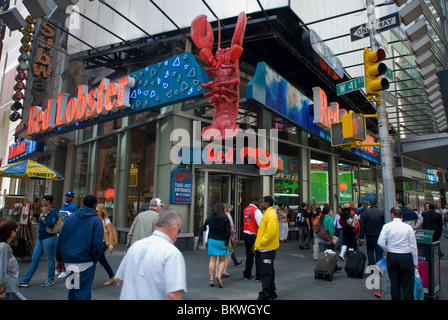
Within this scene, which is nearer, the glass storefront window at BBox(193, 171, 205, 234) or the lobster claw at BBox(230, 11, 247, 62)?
the lobster claw at BBox(230, 11, 247, 62)

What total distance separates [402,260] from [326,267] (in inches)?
99.8

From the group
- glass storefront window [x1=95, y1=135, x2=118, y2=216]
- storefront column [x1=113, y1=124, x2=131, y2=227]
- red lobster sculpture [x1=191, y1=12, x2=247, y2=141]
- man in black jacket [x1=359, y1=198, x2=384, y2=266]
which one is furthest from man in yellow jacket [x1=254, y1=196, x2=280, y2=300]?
glass storefront window [x1=95, y1=135, x2=118, y2=216]

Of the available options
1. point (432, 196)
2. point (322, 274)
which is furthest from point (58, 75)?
point (432, 196)

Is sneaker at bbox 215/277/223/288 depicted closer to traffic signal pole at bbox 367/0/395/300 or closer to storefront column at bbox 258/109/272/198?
traffic signal pole at bbox 367/0/395/300

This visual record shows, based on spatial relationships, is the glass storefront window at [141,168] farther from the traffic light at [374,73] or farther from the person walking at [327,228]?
the traffic light at [374,73]

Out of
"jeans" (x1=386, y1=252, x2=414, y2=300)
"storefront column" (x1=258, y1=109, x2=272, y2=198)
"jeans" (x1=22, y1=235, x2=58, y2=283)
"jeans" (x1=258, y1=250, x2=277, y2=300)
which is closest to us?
"jeans" (x1=386, y1=252, x2=414, y2=300)

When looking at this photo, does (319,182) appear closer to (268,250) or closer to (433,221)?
(433,221)

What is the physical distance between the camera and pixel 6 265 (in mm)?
3895

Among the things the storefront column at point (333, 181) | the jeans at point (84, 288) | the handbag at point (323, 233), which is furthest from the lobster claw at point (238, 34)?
the storefront column at point (333, 181)

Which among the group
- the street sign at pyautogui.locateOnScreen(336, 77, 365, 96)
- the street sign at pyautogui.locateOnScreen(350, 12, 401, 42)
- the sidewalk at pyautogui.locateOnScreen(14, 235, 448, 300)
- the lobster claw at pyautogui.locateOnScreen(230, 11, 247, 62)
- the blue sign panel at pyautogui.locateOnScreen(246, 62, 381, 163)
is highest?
the lobster claw at pyautogui.locateOnScreen(230, 11, 247, 62)

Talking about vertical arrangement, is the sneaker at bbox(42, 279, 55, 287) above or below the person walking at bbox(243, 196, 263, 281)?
below

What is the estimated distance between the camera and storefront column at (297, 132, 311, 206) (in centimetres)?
1659

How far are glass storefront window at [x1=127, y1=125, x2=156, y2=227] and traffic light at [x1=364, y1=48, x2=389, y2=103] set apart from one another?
8457 millimetres
